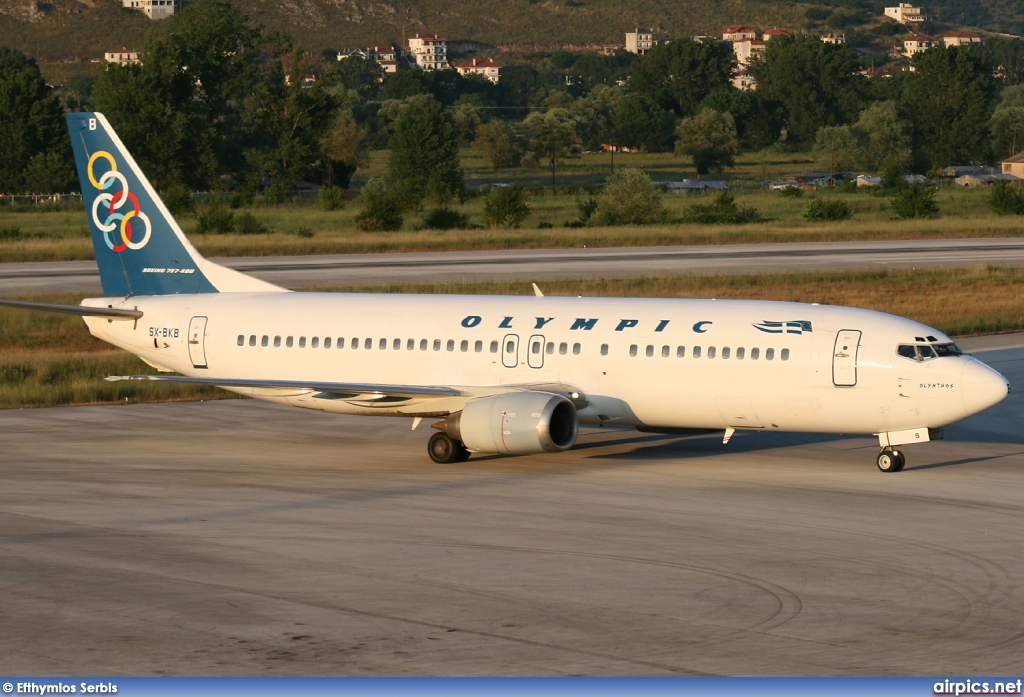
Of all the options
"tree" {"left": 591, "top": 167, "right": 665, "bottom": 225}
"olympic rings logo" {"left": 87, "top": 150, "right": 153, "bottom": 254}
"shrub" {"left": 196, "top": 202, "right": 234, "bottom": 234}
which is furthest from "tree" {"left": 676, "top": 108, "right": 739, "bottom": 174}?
"olympic rings logo" {"left": 87, "top": 150, "right": 153, "bottom": 254}

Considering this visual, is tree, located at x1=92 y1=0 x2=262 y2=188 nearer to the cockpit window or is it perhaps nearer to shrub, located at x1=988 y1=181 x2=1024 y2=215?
shrub, located at x1=988 y1=181 x2=1024 y2=215

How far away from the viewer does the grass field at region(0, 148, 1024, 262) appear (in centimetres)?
8725

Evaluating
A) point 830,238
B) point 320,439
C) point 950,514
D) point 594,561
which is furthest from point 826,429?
point 830,238

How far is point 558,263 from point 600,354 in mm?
47025

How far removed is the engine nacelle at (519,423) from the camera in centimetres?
2777

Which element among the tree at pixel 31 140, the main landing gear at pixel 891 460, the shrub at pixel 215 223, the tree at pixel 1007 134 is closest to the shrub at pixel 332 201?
the shrub at pixel 215 223

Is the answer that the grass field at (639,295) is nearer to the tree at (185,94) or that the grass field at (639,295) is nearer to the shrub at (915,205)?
the shrub at (915,205)

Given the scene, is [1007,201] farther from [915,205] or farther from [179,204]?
[179,204]

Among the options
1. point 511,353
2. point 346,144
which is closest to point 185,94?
point 346,144

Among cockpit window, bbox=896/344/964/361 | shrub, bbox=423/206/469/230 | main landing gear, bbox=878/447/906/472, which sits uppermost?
shrub, bbox=423/206/469/230

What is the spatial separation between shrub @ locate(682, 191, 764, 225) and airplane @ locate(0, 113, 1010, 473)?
7659 centimetres

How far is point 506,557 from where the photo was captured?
→ 850 inches

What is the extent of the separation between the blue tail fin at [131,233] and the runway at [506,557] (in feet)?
13.4

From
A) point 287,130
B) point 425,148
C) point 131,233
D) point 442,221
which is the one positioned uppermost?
point 287,130
